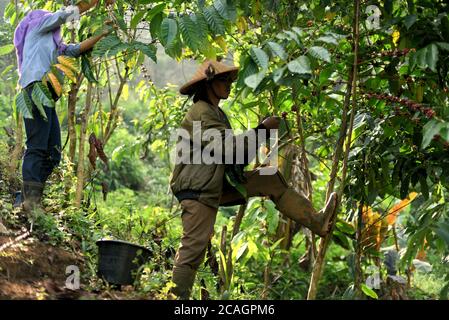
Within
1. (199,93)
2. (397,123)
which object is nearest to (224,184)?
(199,93)

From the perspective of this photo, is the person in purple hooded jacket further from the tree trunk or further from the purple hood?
the tree trunk

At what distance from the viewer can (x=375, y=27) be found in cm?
526

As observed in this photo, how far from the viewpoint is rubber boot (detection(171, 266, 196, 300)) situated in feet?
16.0

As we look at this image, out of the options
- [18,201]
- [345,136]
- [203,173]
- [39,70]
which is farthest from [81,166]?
[345,136]

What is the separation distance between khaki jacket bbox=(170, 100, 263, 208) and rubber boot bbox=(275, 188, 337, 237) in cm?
37

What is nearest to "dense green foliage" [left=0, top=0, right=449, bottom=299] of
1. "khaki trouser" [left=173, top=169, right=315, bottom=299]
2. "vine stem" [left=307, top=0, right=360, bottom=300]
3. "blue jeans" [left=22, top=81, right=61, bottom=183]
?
"vine stem" [left=307, top=0, right=360, bottom=300]

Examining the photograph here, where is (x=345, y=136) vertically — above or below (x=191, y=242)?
above

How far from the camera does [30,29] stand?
18.9 feet

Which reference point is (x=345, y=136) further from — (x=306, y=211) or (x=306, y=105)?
(x=306, y=105)

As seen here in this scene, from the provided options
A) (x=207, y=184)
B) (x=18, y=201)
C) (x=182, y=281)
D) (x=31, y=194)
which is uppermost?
(x=207, y=184)

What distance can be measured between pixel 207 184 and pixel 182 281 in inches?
22.0

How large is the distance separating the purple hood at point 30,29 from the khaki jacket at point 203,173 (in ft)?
3.89

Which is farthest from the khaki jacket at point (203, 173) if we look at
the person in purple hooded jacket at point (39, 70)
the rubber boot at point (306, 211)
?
the person in purple hooded jacket at point (39, 70)
